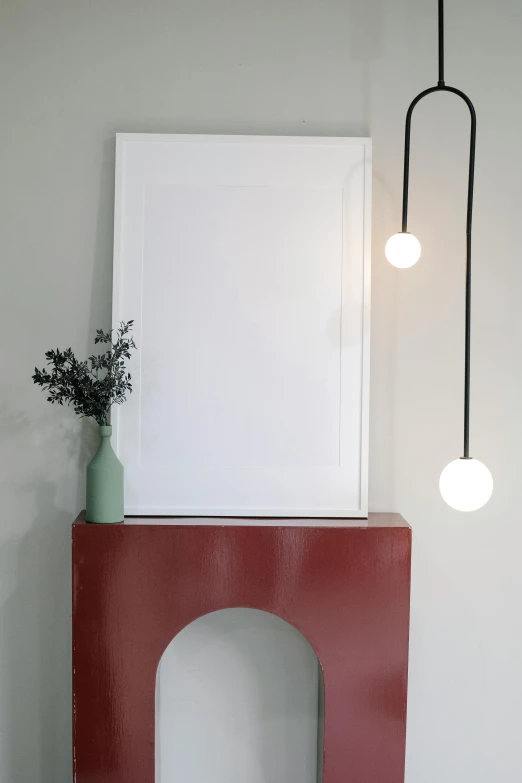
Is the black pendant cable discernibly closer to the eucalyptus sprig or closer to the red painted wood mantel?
the red painted wood mantel

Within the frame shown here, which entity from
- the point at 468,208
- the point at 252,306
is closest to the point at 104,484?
the point at 252,306

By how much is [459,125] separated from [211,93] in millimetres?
687

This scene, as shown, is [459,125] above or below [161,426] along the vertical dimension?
above

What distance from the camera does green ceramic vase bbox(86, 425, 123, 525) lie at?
163cm

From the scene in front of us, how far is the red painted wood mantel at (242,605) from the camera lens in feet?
5.43

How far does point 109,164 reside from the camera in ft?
5.93

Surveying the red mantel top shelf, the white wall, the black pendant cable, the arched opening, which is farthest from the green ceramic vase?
the black pendant cable

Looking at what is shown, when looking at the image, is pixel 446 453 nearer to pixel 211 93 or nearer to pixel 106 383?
pixel 106 383

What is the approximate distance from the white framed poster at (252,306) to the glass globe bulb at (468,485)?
27 cm

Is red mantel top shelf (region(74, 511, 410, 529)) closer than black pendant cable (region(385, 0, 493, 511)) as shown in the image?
No

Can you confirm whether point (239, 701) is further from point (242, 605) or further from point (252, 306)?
point (252, 306)

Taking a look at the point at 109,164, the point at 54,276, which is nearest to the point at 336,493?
the point at 54,276

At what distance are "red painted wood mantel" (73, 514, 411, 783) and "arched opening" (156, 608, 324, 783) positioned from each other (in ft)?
0.64

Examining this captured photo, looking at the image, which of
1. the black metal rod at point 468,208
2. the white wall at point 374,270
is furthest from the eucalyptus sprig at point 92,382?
the black metal rod at point 468,208
